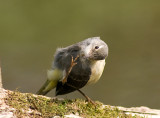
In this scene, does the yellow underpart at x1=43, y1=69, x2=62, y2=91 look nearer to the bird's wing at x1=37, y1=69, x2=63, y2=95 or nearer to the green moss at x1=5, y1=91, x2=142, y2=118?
the bird's wing at x1=37, y1=69, x2=63, y2=95

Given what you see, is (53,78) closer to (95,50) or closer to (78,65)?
(78,65)

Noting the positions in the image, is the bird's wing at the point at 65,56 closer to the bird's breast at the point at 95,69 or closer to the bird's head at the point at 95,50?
the bird's head at the point at 95,50

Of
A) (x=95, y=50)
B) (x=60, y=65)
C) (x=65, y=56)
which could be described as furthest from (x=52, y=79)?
(x=95, y=50)

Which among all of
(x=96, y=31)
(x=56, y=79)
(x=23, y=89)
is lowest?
(x=56, y=79)

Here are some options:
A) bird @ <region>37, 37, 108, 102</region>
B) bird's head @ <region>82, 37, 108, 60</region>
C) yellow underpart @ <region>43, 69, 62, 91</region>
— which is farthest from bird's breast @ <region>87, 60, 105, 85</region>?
yellow underpart @ <region>43, 69, 62, 91</region>

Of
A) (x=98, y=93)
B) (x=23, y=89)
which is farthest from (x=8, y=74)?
(x=98, y=93)

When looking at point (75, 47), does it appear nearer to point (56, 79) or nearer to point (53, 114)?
point (56, 79)
